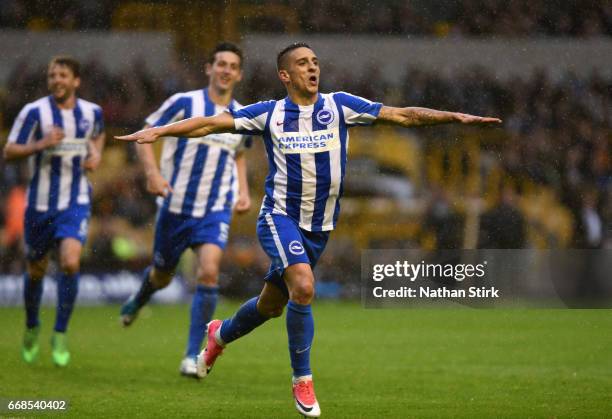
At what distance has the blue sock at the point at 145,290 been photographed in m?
8.27

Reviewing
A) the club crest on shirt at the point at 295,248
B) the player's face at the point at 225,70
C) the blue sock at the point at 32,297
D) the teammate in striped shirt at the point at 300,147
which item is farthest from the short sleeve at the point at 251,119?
the blue sock at the point at 32,297

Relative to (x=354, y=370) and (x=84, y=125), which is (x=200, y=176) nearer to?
(x=84, y=125)

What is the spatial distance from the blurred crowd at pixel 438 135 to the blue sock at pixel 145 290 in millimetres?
A: 5275

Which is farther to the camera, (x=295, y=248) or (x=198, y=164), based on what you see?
(x=198, y=164)

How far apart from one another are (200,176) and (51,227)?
1222 millimetres

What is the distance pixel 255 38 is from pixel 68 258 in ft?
21.4

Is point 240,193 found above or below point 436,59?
below

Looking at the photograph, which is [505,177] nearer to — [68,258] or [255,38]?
[255,38]

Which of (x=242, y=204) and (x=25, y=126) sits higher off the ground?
(x=25, y=126)

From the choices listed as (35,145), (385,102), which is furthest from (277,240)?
(385,102)

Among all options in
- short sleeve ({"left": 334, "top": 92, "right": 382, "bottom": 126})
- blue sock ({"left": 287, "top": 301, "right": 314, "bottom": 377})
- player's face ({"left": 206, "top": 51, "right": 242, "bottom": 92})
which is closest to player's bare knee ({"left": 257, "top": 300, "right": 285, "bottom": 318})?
blue sock ({"left": 287, "top": 301, "right": 314, "bottom": 377})

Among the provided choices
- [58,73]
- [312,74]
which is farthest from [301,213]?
[58,73]

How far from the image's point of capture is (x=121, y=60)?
1430 cm

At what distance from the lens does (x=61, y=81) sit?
823 centimetres
